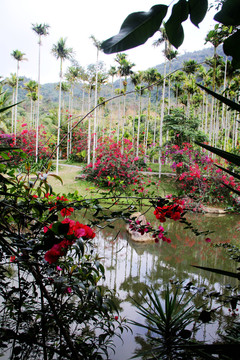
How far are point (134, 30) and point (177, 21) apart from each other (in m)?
0.09

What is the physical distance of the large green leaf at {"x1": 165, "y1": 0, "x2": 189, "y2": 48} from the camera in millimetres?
345

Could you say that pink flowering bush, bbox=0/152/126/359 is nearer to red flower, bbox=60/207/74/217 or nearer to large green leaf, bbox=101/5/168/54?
red flower, bbox=60/207/74/217

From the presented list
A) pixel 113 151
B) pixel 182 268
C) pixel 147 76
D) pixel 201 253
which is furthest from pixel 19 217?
pixel 147 76

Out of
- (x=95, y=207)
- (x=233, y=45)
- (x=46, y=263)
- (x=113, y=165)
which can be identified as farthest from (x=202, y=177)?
(x=233, y=45)

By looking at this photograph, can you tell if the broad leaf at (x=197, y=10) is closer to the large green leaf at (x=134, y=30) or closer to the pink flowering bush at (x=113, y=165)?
the large green leaf at (x=134, y=30)

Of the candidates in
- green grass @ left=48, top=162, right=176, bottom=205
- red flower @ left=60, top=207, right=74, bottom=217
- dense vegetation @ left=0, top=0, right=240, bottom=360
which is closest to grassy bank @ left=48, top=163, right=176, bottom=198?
green grass @ left=48, top=162, right=176, bottom=205

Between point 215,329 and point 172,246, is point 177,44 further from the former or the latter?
point 172,246

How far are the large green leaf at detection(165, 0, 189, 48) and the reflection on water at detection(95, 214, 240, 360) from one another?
1.76 meters

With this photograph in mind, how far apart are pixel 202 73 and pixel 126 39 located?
19731 mm

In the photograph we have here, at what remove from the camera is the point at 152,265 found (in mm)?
3482

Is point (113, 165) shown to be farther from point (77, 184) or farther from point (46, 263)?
point (46, 263)

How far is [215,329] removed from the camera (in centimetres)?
204

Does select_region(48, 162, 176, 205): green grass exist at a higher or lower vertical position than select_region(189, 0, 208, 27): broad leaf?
lower

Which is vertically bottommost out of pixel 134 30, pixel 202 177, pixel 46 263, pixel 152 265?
pixel 152 265
